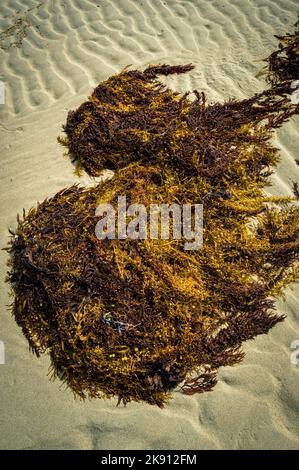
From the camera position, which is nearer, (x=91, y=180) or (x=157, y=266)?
(x=157, y=266)

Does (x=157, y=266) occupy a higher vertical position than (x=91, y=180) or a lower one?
lower

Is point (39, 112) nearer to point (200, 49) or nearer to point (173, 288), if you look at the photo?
point (200, 49)
